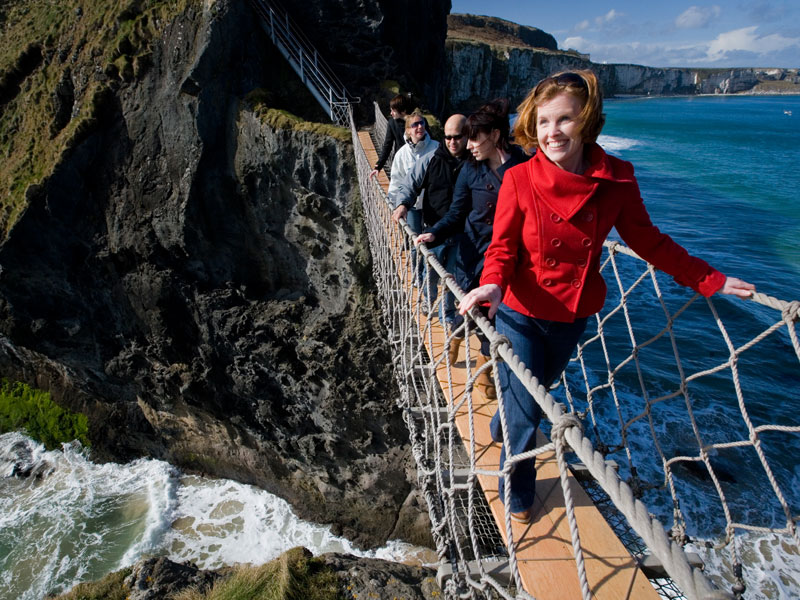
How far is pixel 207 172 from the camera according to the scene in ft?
25.3

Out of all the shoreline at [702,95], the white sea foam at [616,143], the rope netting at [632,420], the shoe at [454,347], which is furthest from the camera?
the shoreline at [702,95]

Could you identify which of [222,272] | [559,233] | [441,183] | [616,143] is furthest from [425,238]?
[616,143]

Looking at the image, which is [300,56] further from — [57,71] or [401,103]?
[57,71]

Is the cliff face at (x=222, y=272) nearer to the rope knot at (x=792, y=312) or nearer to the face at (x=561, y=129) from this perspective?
the face at (x=561, y=129)

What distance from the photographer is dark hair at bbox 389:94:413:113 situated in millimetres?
4297

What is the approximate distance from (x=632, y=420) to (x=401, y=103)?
11.0 ft

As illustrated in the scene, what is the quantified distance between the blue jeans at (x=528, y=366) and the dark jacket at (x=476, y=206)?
919 millimetres

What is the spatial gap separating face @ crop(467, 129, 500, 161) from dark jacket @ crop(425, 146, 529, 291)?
0.31 feet

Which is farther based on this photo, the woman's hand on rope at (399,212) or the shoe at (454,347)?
the woman's hand on rope at (399,212)

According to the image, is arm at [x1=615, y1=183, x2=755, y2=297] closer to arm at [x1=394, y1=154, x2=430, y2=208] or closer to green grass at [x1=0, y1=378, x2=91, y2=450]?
arm at [x1=394, y1=154, x2=430, y2=208]

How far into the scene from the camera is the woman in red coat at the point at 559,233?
4.66 feet

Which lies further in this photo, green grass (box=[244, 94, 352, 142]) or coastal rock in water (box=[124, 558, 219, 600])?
green grass (box=[244, 94, 352, 142])

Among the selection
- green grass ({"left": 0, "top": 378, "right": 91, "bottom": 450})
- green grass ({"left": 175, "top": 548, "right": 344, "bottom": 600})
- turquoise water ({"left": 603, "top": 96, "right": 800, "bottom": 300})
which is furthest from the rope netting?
green grass ({"left": 0, "top": 378, "right": 91, "bottom": 450})

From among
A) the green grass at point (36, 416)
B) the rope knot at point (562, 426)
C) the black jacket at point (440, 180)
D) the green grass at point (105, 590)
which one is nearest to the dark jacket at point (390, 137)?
the black jacket at point (440, 180)
